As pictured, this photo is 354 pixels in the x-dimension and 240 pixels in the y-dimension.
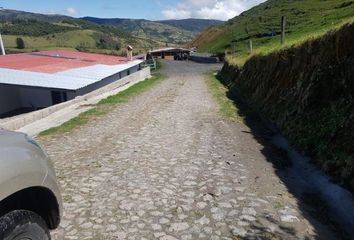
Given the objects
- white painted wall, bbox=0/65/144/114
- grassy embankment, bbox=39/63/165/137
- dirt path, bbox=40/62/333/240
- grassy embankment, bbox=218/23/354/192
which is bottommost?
white painted wall, bbox=0/65/144/114

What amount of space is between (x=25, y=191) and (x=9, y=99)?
25.1 m

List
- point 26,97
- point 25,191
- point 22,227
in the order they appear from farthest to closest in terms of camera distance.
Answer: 1. point 26,97
2. point 25,191
3. point 22,227

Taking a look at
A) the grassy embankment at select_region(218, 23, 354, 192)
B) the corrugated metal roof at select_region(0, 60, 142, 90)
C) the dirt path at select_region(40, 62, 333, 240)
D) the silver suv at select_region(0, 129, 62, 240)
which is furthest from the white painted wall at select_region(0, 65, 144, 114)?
the silver suv at select_region(0, 129, 62, 240)

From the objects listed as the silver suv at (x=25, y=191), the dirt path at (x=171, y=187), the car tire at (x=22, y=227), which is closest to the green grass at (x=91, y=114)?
the dirt path at (x=171, y=187)

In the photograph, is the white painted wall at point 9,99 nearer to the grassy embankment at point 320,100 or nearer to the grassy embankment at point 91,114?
the grassy embankment at point 91,114

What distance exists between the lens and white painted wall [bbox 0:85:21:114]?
25484mm

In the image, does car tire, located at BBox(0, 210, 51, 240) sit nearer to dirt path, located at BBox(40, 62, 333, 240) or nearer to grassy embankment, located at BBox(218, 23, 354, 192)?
dirt path, located at BBox(40, 62, 333, 240)

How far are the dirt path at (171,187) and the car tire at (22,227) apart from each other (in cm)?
160

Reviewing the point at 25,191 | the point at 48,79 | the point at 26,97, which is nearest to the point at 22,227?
the point at 25,191

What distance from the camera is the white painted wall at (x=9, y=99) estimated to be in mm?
25484

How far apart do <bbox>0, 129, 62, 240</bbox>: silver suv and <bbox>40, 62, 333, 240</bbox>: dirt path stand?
1337 millimetres

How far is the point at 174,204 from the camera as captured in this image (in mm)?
6367

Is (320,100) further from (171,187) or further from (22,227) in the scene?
(22,227)

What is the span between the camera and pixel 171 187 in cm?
718
